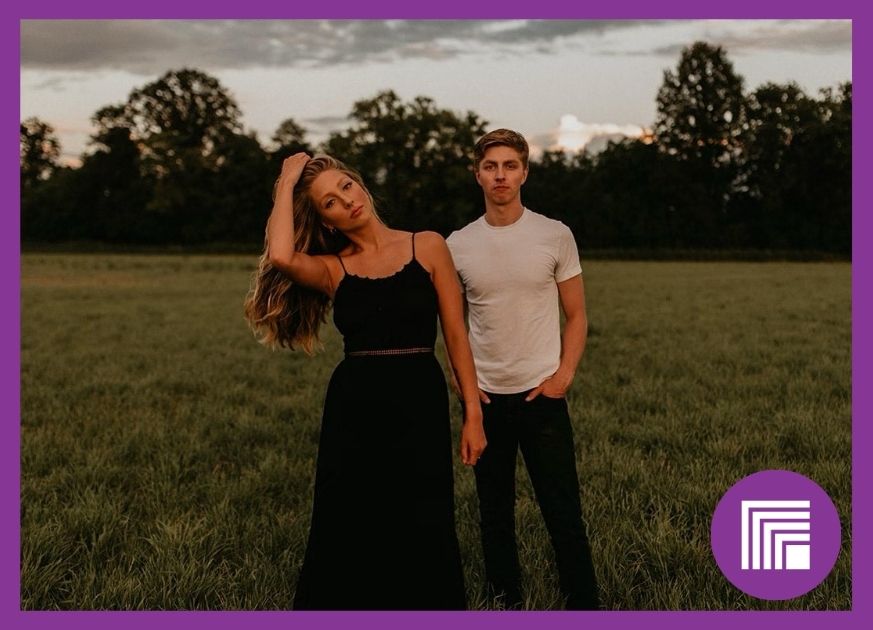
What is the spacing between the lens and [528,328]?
3.41 m

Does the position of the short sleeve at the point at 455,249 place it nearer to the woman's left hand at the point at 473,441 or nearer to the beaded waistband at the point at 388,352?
the beaded waistband at the point at 388,352

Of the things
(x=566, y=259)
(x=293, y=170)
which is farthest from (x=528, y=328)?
(x=293, y=170)

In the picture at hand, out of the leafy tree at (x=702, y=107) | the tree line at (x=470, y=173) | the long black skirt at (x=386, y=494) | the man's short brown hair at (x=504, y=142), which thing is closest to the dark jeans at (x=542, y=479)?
the long black skirt at (x=386, y=494)

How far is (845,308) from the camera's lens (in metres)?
17.1

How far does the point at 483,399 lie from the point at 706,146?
6738 centimetres

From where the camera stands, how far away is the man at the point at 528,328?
11.1ft

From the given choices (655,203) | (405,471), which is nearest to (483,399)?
(405,471)

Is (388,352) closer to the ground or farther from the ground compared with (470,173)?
closer to the ground

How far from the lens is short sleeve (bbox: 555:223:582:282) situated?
134 inches

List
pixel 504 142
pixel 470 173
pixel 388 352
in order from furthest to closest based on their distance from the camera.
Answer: pixel 470 173, pixel 504 142, pixel 388 352

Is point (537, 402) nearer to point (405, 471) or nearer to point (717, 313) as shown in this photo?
point (405, 471)

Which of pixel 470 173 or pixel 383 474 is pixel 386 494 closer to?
pixel 383 474

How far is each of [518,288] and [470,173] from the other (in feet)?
165

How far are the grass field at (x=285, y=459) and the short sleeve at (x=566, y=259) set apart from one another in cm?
164
